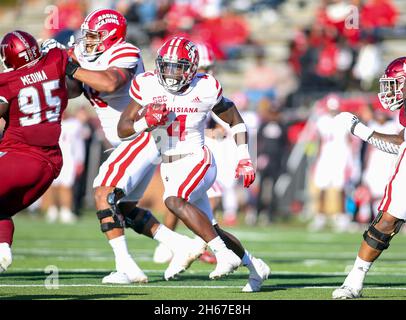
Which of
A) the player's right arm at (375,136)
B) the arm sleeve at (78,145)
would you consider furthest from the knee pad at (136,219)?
the arm sleeve at (78,145)

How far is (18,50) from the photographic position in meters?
6.71

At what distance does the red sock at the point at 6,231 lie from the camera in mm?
6461

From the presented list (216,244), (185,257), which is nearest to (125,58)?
(185,257)

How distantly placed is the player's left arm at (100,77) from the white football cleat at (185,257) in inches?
51.7

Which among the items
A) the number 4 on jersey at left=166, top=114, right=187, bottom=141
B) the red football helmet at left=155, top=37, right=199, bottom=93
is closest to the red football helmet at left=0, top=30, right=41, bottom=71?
the red football helmet at left=155, top=37, right=199, bottom=93

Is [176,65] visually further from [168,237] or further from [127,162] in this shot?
[168,237]

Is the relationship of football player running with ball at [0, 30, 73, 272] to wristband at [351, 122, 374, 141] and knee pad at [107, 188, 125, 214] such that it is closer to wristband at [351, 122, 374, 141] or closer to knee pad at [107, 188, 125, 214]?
knee pad at [107, 188, 125, 214]

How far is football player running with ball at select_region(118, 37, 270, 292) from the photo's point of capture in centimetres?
681

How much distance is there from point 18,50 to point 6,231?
124cm

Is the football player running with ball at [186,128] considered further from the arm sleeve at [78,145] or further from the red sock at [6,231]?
the arm sleeve at [78,145]

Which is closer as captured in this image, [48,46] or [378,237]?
[378,237]

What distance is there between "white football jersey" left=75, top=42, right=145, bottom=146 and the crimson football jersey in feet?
2.71
